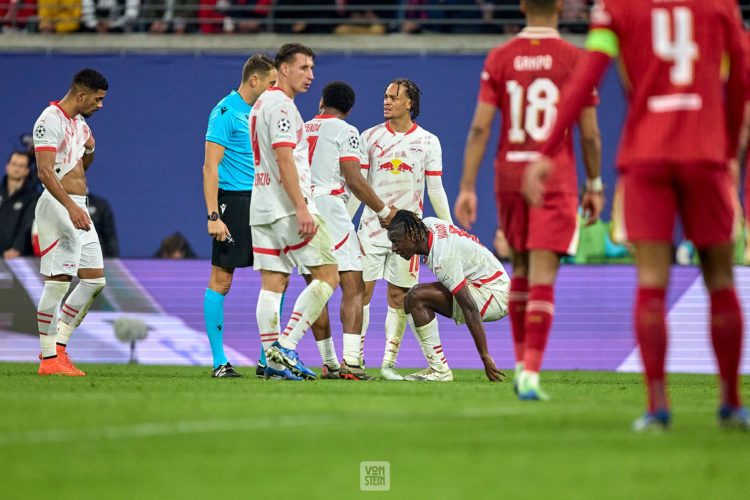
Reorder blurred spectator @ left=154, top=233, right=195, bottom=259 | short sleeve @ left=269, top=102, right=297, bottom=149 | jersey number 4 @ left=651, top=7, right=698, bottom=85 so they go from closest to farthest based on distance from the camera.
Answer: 1. jersey number 4 @ left=651, top=7, right=698, bottom=85
2. short sleeve @ left=269, top=102, right=297, bottom=149
3. blurred spectator @ left=154, top=233, right=195, bottom=259

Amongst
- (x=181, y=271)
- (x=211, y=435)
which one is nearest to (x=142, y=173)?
(x=181, y=271)

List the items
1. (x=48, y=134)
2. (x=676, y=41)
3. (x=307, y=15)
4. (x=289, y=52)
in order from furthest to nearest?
(x=307, y=15), (x=48, y=134), (x=289, y=52), (x=676, y=41)

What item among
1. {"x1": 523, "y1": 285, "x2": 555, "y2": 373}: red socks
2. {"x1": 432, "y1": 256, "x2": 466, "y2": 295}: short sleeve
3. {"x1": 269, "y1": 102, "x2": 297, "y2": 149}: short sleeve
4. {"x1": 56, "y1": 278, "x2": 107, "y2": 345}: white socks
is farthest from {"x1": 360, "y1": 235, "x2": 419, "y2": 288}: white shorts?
{"x1": 523, "y1": 285, "x2": 555, "y2": 373}: red socks

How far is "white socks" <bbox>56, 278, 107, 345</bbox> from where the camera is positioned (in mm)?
8852

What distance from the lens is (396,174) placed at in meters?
9.38

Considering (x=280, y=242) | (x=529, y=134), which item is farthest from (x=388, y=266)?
(x=529, y=134)

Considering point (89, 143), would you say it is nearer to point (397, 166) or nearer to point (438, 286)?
point (397, 166)

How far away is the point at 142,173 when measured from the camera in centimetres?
1573

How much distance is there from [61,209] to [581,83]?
5282 millimetres

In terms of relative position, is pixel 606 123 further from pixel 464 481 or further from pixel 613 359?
pixel 464 481

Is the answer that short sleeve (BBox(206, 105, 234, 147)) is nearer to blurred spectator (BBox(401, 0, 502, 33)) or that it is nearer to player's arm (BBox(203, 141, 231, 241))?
player's arm (BBox(203, 141, 231, 241))

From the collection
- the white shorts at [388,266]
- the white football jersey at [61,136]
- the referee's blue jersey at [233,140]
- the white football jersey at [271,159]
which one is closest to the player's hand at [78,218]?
the white football jersey at [61,136]

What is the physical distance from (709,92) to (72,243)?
18.7 ft

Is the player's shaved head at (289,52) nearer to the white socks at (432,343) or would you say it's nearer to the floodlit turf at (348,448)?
the white socks at (432,343)
